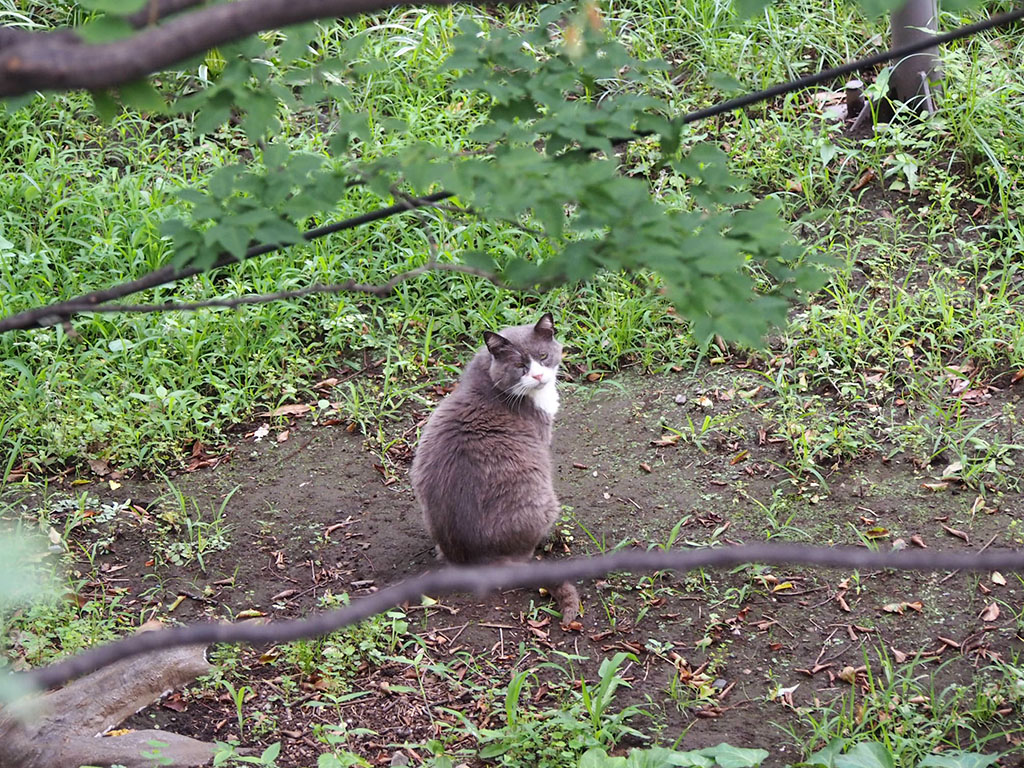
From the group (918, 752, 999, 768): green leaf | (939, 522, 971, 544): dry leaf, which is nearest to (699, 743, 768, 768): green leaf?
(918, 752, 999, 768): green leaf

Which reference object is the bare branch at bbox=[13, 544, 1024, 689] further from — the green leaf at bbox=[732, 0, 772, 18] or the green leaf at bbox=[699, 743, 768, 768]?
the green leaf at bbox=[699, 743, 768, 768]

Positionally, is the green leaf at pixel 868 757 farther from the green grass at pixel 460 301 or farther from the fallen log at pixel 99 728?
the fallen log at pixel 99 728

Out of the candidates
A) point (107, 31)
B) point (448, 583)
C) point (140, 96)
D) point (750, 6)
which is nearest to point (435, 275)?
point (140, 96)

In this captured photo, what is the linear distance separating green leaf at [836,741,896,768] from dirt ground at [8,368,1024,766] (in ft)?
0.91

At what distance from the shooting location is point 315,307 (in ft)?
18.4

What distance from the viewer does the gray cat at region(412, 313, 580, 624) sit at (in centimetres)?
401

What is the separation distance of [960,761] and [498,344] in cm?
230

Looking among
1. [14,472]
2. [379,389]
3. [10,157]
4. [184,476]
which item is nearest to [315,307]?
[379,389]

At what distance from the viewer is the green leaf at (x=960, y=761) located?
288 centimetres

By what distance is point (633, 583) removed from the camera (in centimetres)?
409

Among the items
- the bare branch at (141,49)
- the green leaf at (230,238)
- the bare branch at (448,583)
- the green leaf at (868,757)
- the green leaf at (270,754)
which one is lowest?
the green leaf at (270,754)

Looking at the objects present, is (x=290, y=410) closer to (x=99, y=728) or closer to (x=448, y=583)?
(x=99, y=728)

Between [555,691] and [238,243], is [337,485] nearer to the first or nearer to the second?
[555,691]

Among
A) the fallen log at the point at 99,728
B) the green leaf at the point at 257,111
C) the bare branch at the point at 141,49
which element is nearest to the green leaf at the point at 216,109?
the green leaf at the point at 257,111
